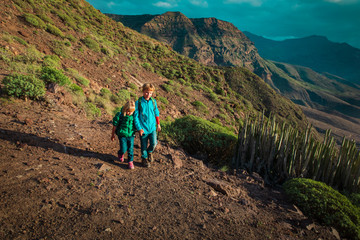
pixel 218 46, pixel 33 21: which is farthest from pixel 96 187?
pixel 218 46

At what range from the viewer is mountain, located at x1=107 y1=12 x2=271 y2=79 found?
285ft

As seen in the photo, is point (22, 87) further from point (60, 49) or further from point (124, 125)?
point (60, 49)

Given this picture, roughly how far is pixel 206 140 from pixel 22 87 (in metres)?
4.99

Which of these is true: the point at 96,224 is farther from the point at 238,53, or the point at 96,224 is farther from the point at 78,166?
the point at 238,53

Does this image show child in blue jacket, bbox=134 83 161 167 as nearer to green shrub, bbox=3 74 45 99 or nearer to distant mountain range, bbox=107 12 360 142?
green shrub, bbox=3 74 45 99

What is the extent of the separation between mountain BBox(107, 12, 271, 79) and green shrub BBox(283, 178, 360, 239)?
86.2 m

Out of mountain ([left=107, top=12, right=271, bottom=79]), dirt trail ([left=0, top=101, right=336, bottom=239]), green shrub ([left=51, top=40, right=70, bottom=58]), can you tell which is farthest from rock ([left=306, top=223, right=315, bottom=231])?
mountain ([left=107, top=12, right=271, bottom=79])

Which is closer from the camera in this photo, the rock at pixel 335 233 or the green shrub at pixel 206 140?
the rock at pixel 335 233

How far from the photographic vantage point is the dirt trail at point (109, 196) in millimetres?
2092

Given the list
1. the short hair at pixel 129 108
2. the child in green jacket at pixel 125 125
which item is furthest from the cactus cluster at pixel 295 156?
the short hair at pixel 129 108

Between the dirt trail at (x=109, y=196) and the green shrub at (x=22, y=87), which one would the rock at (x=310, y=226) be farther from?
the green shrub at (x=22, y=87)

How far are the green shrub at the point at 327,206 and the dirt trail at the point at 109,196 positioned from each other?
0.24m

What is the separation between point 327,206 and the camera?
3.27 m

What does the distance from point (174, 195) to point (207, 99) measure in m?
15.9
